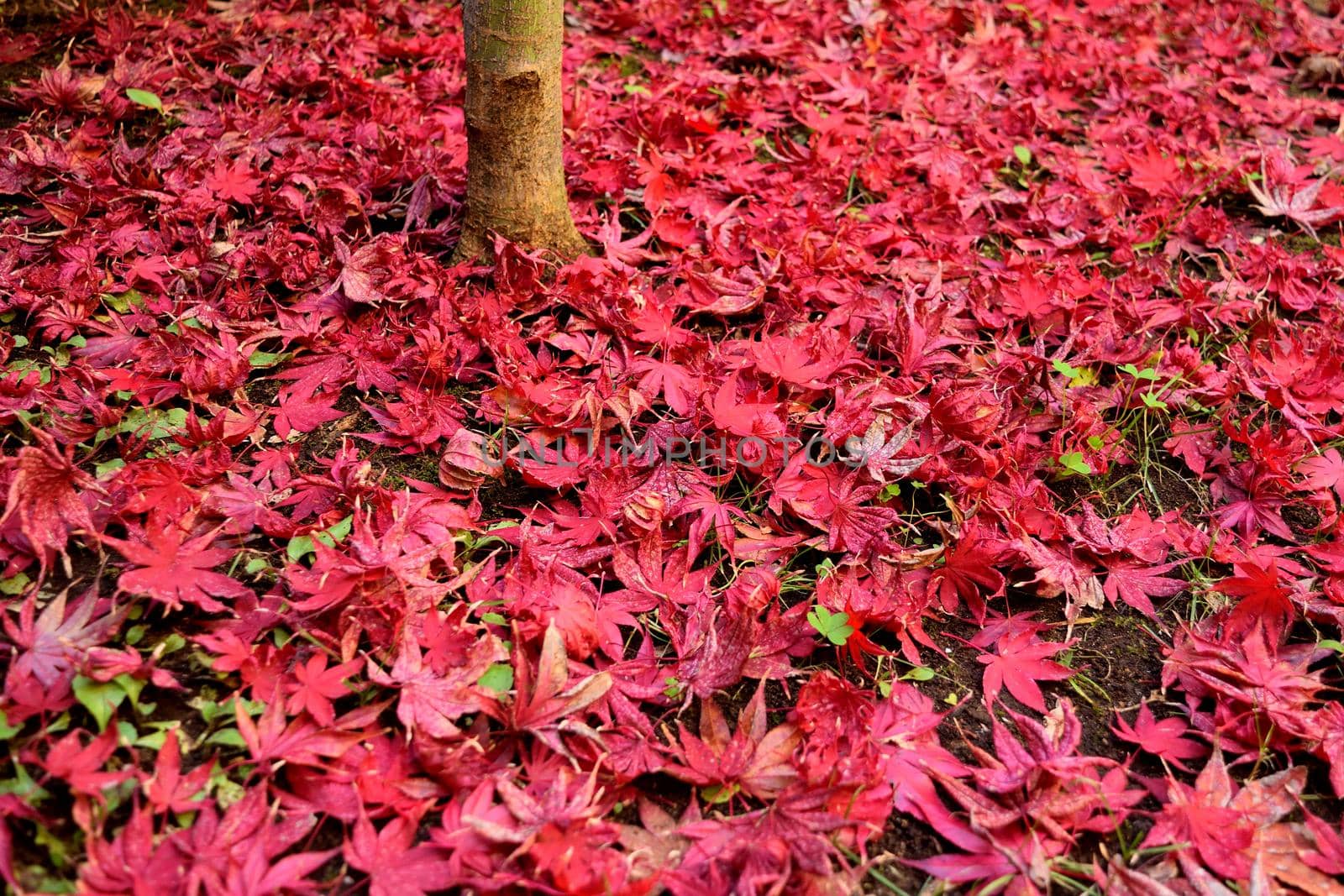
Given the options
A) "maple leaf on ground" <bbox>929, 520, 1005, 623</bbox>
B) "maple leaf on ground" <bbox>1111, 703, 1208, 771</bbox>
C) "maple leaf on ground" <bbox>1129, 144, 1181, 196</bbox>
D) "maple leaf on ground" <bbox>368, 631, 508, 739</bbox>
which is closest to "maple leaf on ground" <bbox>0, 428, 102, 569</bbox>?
"maple leaf on ground" <bbox>368, 631, 508, 739</bbox>

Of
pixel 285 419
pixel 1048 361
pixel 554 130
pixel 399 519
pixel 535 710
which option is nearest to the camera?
pixel 535 710

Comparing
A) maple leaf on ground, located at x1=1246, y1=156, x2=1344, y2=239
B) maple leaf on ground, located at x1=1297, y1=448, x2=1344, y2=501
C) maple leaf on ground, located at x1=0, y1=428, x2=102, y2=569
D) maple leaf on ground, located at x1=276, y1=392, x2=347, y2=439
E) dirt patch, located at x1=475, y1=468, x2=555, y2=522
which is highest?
maple leaf on ground, located at x1=1246, y1=156, x2=1344, y2=239

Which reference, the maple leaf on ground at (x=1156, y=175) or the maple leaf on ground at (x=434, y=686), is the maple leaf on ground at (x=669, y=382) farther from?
the maple leaf on ground at (x=1156, y=175)

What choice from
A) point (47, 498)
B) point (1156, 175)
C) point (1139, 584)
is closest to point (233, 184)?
point (47, 498)

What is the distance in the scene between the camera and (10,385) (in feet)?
5.42

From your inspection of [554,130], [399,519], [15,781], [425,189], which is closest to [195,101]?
[425,189]

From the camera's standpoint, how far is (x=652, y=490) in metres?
1.63

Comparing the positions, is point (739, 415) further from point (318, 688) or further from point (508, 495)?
point (318, 688)

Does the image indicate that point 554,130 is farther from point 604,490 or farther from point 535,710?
point 535,710

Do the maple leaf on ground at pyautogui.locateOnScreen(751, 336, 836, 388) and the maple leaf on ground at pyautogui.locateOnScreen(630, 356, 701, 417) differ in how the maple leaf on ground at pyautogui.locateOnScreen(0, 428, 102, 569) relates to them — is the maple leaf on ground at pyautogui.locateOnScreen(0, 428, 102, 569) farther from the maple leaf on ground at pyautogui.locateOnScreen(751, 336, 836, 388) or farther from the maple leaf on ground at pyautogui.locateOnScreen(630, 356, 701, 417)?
the maple leaf on ground at pyautogui.locateOnScreen(751, 336, 836, 388)

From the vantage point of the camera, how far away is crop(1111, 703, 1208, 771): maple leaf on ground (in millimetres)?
1389

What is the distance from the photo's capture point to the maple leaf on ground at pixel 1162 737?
139 centimetres

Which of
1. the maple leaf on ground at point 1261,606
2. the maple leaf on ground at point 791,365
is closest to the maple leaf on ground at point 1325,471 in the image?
the maple leaf on ground at point 1261,606

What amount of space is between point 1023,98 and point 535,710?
8.23 ft
